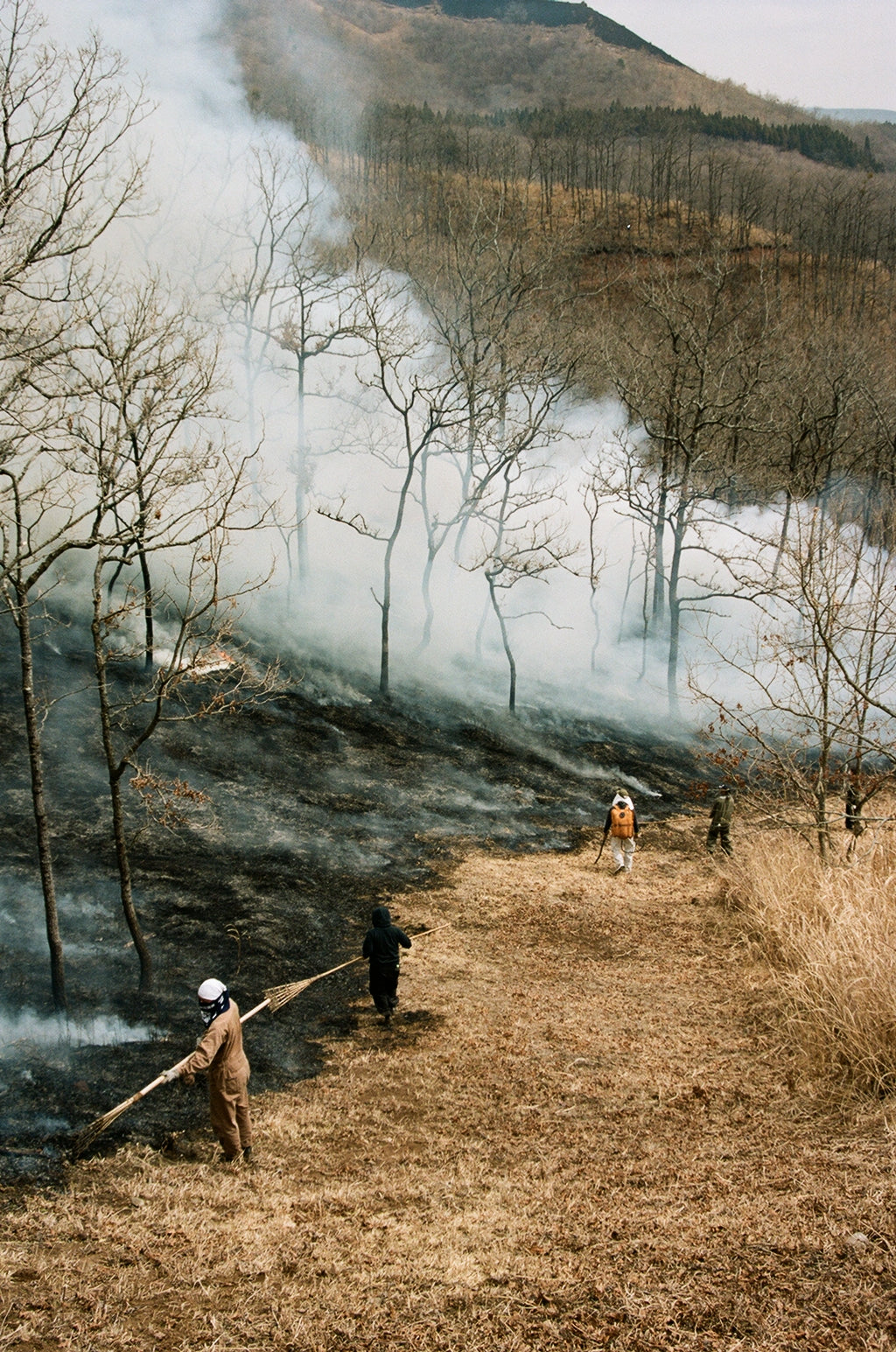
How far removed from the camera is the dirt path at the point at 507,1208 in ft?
14.3

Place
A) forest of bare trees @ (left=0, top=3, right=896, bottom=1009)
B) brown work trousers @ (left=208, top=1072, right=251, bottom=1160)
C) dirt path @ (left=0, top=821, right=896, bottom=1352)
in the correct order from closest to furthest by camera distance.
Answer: dirt path @ (left=0, top=821, right=896, bottom=1352)
brown work trousers @ (left=208, top=1072, right=251, bottom=1160)
forest of bare trees @ (left=0, top=3, right=896, bottom=1009)

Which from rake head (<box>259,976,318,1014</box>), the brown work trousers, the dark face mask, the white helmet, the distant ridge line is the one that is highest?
the distant ridge line

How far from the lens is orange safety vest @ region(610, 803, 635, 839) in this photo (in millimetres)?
13953

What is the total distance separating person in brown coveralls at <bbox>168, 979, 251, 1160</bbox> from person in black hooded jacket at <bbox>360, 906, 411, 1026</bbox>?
2505 mm

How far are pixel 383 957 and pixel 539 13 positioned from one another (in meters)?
A: 159

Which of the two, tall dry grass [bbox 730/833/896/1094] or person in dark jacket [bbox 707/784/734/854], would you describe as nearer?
tall dry grass [bbox 730/833/896/1094]

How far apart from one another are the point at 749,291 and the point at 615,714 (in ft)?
143

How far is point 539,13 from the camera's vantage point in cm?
13262

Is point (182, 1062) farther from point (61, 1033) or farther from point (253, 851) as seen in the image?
point (253, 851)

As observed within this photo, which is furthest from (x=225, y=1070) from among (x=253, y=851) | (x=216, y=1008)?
(x=253, y=851)

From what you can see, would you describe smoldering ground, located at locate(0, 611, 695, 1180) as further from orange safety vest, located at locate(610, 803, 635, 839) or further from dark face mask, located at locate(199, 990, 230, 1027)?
orange safety vest, located at locate(610, 803, 635, 839)

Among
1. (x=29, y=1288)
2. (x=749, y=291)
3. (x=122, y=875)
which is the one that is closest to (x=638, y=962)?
(x=122, y=875)

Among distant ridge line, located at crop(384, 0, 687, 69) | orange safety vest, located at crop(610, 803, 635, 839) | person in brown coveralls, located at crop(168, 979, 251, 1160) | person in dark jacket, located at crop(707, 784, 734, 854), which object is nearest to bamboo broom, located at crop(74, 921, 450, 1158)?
person in brown coveralls, located at crop(168, 979, 251, 1160)

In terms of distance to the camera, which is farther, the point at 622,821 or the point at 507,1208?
the point at 622,821
